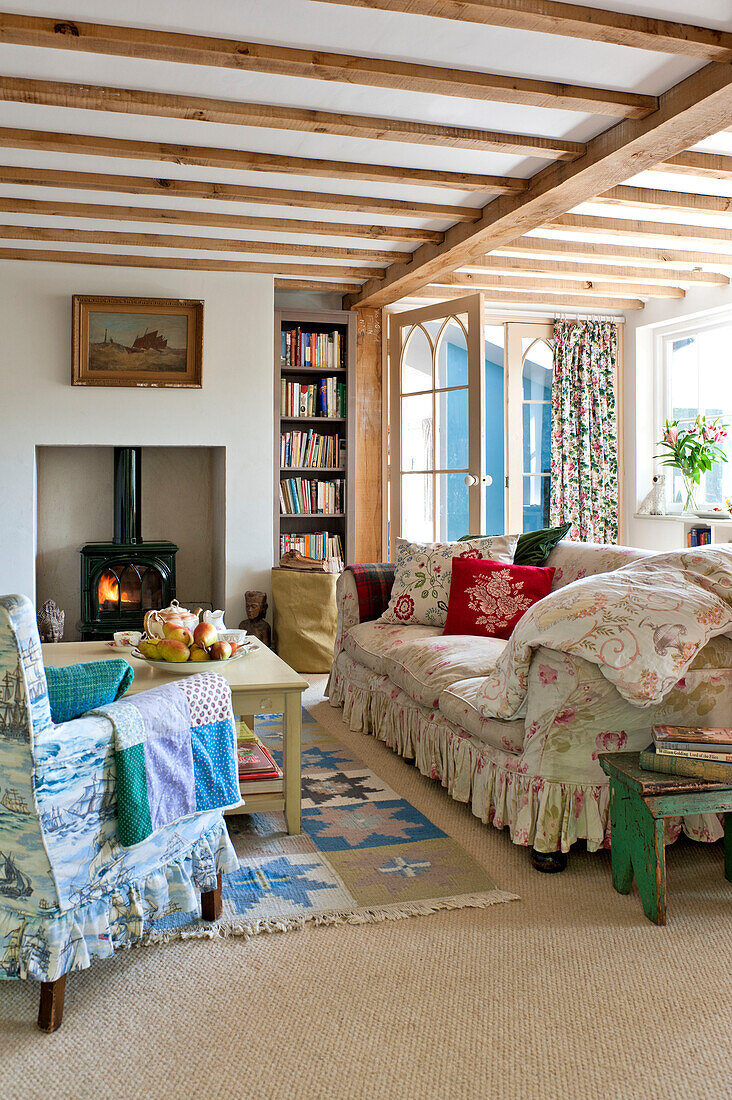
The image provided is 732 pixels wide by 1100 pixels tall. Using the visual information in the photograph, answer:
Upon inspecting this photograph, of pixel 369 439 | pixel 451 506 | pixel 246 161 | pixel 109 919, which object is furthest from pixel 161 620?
pixel 369 439

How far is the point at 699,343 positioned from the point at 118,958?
578cm

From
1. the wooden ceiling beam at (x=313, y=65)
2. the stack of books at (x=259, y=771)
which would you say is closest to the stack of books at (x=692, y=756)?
the stack of books at (x=259, y=771)

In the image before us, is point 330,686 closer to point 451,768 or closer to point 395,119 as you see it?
point 451,768

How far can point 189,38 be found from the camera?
8.64 feet

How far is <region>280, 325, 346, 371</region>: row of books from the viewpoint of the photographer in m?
5.89

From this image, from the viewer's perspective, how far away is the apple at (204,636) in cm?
286

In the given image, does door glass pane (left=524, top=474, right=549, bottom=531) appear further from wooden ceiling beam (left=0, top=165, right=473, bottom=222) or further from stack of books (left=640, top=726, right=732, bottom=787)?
stack of books (left=640, top=726, right=732, bottom=787)

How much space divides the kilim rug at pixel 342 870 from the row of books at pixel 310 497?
9.84 feet

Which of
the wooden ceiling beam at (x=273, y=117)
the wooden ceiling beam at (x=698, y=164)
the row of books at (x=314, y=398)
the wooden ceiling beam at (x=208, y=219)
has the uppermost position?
the wooden ceiling beam at (x=208, y=219)

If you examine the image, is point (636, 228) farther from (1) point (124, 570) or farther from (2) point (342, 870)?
(2) point (342, 870)

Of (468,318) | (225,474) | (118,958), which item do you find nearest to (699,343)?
(468,318)

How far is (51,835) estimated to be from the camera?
167 cm

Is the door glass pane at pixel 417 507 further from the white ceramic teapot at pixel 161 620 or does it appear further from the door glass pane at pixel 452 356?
the white ceramic teapot at pixel 161 620

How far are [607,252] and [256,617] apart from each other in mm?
2967
